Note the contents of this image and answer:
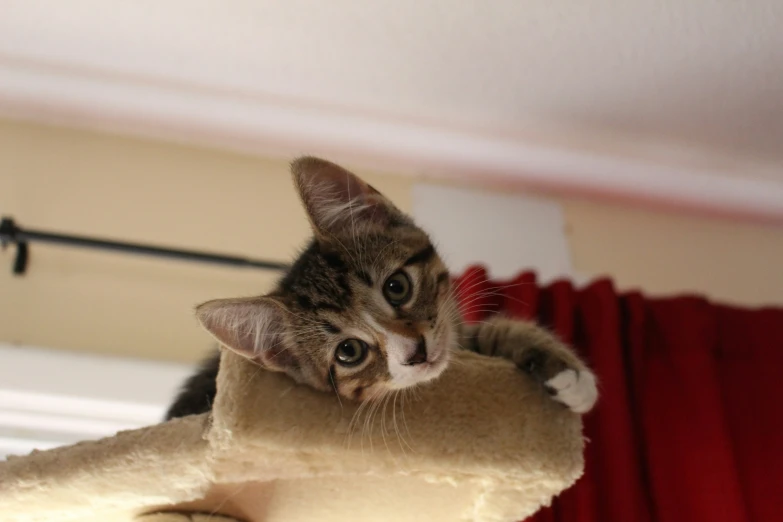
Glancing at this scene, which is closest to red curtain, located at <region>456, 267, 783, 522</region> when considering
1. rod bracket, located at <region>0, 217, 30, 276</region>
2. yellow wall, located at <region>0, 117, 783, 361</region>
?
yellow wall, located at <region>0, 117, 783, 361</region>

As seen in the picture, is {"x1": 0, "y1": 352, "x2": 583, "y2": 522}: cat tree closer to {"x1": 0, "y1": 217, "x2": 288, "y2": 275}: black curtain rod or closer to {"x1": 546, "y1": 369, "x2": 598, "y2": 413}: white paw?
{"x1": 546, "y1": 369, "x2": 598, "y2": 413}: white paw

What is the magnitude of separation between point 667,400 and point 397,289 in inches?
23.6

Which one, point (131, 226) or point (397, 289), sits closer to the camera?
point (397, 289)

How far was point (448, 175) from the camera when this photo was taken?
5.13 feet

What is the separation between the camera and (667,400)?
45.3 inches

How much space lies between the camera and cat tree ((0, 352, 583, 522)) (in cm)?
69

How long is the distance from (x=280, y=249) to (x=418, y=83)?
47 centimetres

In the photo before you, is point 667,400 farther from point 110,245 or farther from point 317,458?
point 110,245

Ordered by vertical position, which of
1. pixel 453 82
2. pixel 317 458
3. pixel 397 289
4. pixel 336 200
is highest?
pixel 453 82

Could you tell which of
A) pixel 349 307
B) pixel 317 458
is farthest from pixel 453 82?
pixel 317 458

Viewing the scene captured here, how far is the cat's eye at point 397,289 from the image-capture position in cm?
86

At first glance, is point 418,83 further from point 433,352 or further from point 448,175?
point 433,352

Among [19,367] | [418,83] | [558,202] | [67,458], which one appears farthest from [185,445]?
[558,202]

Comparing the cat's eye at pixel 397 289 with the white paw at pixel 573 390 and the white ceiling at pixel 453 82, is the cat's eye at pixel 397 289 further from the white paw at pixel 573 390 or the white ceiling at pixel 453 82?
the white ceiling at pixel 453 82
